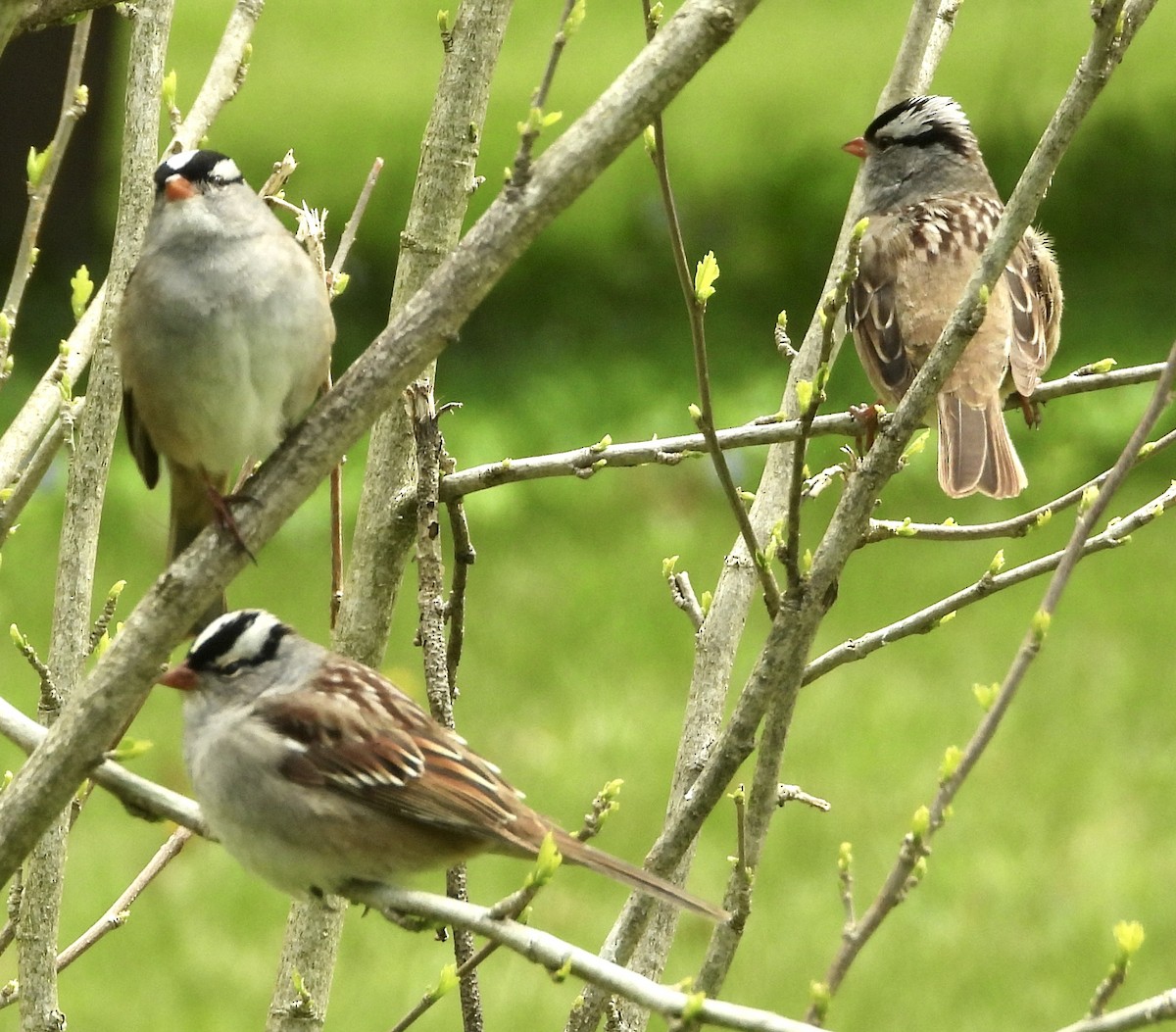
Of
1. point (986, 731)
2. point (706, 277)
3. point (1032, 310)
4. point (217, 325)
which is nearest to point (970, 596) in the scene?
point (706, 277)

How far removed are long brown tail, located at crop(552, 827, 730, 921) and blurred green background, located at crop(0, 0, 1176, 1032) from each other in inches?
125

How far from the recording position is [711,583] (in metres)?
8.42

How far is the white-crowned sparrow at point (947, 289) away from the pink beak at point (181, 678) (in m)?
1.90

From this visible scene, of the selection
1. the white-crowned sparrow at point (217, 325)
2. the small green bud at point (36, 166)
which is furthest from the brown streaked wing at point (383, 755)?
the small green bud at point (36, 166)

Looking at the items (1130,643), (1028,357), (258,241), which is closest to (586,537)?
(1130,643)

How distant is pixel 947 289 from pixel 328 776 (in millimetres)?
2458

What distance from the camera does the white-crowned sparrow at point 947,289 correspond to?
14.0 feet

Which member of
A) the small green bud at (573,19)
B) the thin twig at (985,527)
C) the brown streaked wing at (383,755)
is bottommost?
the brown streaked wing at (383,755)

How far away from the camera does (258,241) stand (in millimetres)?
3285

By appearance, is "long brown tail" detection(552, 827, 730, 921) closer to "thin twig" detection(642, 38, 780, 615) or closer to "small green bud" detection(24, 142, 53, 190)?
"thin twig" detection(642, 38, 780, 615)

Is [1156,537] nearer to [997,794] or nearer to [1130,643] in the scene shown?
[1130,643]

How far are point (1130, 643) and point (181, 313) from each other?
5.92 m

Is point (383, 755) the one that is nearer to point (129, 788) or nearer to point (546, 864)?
point (129, 788)

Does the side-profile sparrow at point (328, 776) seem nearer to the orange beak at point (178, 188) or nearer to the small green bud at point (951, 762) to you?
the small green bud at point (951, 762)
